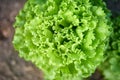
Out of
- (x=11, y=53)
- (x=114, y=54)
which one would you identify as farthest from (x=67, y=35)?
(x=11, y=53)

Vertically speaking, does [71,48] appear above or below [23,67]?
below

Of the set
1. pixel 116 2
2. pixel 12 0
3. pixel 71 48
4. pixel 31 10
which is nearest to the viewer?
pixel 71 48

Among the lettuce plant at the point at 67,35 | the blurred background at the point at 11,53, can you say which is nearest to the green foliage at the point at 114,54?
the lettuce plant at the point at 67,35

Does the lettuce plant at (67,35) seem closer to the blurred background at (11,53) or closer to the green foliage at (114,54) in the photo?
the green foliage at (114,54)

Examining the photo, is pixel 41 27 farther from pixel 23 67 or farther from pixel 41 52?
pixel 23 67

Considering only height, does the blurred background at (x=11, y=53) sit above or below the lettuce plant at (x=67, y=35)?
above

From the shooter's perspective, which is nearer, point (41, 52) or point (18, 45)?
point (41, 52)

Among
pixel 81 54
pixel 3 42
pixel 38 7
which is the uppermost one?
pixel 3 42

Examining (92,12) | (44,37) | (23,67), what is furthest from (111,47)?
(23,67)
